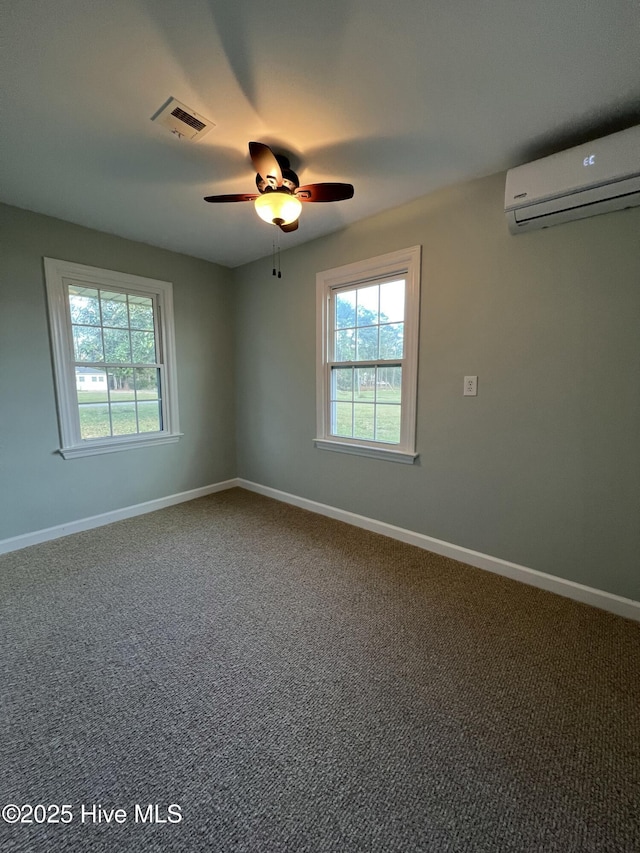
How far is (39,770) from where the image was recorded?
1.11 metres

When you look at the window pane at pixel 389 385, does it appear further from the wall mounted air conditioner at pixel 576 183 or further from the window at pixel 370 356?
the wall mounted air conditioner at pixel 576 183

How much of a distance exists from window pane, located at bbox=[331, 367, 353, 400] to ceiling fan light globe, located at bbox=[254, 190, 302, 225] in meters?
1.31

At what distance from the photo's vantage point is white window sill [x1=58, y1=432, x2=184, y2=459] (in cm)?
283

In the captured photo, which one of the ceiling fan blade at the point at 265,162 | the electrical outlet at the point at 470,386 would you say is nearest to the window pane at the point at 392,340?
the electrical outlet at the point at 470,386

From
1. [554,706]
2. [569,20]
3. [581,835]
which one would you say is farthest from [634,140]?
[581,835]

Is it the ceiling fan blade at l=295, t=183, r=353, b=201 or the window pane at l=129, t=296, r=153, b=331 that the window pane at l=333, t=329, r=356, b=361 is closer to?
the ceiling fan blade at l=295, t=183, r=353, b=201

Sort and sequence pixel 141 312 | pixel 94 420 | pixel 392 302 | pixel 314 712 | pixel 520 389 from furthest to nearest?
pixel 141 312
pixel 94 420
pixel 392 302
pixel 520 389
pixel 314 712

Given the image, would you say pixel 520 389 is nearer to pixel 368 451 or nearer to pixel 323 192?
pixel 368 451

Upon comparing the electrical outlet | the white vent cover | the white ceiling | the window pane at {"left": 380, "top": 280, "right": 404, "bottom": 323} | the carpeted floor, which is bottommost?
the carpeted floor

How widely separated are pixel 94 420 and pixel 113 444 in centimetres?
26

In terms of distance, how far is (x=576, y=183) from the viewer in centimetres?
166

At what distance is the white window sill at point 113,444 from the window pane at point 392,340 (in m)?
2.26

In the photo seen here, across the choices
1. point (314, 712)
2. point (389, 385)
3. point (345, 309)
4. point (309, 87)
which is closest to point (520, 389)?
point (389, 385)

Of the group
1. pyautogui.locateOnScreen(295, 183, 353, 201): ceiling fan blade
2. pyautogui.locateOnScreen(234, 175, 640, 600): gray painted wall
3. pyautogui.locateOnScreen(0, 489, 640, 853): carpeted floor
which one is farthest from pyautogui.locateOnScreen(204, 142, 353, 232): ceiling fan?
pyautogui.locateOnScreen(0, 489, 640, 853): carpeted floor
